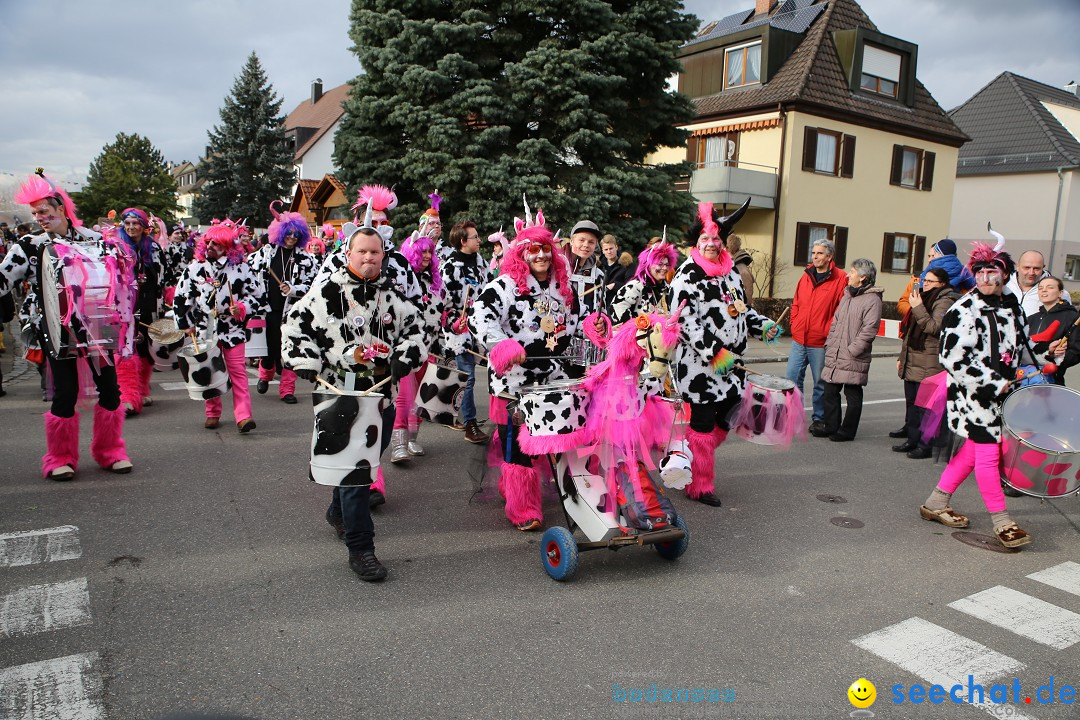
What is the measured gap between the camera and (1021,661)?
3492mm

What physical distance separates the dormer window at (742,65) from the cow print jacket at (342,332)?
74.4 ft

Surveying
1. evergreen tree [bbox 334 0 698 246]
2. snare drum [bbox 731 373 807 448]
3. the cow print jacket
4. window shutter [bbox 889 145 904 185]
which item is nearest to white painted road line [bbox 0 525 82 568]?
the cow print jacket

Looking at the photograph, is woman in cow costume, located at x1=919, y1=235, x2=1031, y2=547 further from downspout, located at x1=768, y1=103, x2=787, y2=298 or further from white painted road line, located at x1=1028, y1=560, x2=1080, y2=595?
downspout, located at x1=768, y1=103, x2=787, y2=298

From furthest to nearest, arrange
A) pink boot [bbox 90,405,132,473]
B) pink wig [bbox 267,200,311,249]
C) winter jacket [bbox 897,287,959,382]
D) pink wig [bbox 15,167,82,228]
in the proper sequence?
pink wig [bbox 267,200,311,249]
winter jacket [bbox 897,287,959,382]
pink boot [bbox 90,405,132,473]
pink wig [bbox 15,167,82,228]

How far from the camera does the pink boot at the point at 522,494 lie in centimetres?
495

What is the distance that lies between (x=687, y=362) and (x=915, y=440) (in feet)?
11.0

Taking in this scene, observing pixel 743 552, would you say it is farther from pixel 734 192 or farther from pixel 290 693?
pixel 734 192

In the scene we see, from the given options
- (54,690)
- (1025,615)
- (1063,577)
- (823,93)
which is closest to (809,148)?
(823,93)

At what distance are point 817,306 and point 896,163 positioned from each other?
66.5 feet

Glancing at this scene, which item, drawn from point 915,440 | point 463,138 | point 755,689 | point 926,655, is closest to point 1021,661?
point 926,655

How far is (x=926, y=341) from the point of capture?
755 cm

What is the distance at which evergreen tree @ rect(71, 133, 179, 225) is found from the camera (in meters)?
44.7

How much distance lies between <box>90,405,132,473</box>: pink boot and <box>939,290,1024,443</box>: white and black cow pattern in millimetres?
6002

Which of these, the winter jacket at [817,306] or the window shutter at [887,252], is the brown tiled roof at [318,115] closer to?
the window shutter at [887,252]
